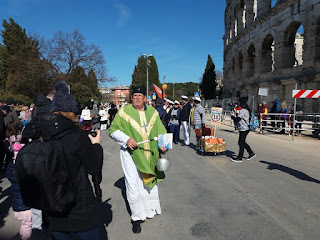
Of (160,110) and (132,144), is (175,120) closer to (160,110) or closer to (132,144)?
(160,110)

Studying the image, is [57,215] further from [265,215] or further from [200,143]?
[200,143]

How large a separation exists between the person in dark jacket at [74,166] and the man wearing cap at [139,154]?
1519 millimetres

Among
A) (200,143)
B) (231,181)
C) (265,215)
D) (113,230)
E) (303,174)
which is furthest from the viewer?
(200,143)

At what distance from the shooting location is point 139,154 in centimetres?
364

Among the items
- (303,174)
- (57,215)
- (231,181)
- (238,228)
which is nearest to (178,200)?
(238,228)

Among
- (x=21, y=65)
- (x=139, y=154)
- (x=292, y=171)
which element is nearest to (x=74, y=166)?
(x=139, y=154)

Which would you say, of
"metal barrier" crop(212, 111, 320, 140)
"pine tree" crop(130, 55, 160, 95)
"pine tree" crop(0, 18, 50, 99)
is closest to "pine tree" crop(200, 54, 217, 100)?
"pine tree" crop(130, 55, 160, 95)

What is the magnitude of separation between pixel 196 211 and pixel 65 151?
3026 millimetres

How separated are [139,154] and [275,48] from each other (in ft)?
69.7

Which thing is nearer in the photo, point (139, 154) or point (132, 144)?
point (132, 144)

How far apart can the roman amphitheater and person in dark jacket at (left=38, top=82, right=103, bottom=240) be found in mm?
15593

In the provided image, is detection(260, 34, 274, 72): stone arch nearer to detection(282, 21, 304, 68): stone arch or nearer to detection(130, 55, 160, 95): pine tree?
detection(282, 21, 304, 68): stone arch

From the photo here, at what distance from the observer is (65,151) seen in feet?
6.11

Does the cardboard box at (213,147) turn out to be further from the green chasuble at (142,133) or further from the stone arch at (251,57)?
the stone arch at (251,57)
